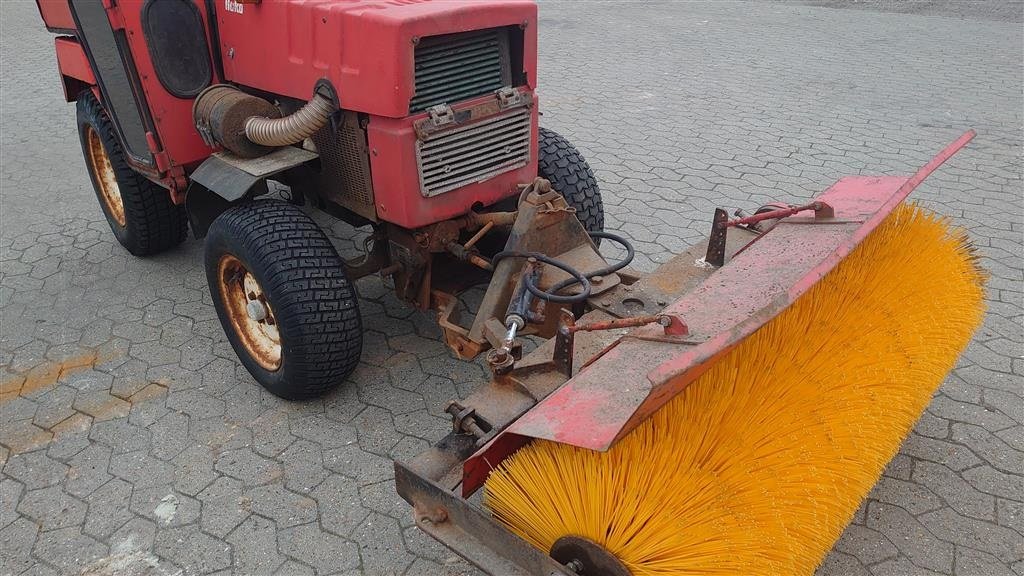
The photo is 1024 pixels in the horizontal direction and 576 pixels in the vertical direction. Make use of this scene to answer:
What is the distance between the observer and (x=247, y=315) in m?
3.29

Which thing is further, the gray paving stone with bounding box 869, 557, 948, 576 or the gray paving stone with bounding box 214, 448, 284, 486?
the gray paving stone with bounding box 214, 448, 284, 486

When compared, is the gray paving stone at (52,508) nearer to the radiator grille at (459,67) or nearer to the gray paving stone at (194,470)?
the gray paving stone at (194,470)

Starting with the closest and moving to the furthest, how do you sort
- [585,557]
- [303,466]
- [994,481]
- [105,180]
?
[585,557]
[994,481]
[303,466]
[105,180]

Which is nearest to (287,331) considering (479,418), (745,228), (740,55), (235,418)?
(235,418)

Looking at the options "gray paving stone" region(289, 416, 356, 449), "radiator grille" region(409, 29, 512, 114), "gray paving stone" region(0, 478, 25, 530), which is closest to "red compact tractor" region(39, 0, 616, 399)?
"radiator grille" region(409, 29, 512, 114)

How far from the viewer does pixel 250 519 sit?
2.69 meters

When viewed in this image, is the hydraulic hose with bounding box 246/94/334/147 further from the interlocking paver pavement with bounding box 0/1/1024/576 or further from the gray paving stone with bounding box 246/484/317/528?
the gray paving stone with bounding box 246/484/317/528

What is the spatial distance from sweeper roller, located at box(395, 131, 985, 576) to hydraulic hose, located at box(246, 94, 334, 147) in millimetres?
1138

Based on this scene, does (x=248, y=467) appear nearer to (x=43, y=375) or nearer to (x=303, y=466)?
(x=303, y=466)

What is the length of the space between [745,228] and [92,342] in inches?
124

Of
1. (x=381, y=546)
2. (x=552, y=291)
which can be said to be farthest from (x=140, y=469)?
(x=552, y=291)

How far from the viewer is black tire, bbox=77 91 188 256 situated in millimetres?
4012

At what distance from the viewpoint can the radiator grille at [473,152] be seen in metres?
2.82

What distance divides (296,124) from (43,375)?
1854mm
